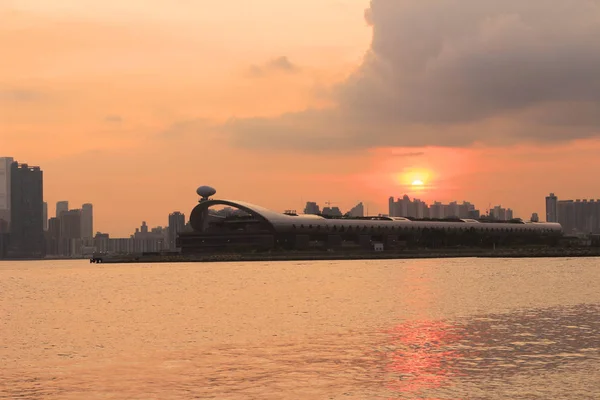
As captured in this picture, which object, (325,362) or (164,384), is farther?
(325,362)

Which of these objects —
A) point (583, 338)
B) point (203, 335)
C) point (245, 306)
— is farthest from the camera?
point (245, 306)

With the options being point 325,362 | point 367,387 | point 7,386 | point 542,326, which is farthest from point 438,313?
point 7,386

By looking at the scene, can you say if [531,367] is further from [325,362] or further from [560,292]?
[560,292]

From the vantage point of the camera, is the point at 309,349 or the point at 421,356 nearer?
the point at 421,356

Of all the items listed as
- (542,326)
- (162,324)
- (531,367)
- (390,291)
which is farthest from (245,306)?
(531,367)

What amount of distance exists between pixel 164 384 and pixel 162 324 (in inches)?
1032

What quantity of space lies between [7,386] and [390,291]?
6330 cm

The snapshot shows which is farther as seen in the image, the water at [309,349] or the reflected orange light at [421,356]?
the reflected orange light at [421,356]

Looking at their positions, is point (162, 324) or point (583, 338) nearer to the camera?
point (583, 338)

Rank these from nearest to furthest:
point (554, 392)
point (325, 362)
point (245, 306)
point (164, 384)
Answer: point (554, 392), point (164, 384), point (325, 362), point (245, 306)

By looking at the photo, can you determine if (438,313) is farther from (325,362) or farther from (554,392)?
(554,392)

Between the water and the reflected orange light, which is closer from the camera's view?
the water

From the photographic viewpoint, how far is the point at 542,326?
49.4m

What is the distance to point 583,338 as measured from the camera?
139ft
